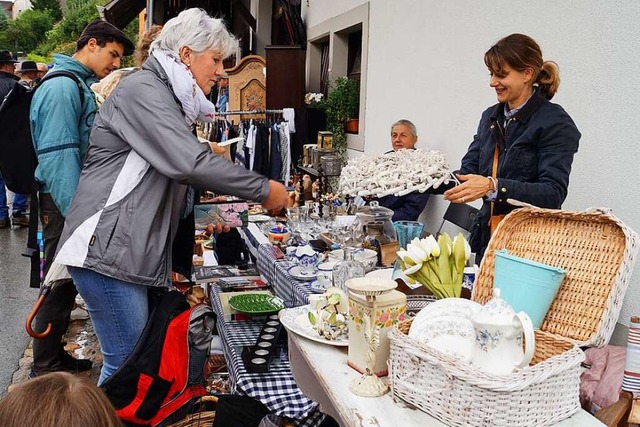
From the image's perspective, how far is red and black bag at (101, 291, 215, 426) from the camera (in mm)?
2238

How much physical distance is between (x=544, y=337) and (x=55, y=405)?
116 centimetres

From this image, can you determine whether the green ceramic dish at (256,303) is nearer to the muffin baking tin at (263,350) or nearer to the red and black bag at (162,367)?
the muffin baking tin at (263,350)

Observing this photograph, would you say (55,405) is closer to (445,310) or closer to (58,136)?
(445,310)

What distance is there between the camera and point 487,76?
386 cm

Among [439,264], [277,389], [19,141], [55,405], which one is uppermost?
[19,141]

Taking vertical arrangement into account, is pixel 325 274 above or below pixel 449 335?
below

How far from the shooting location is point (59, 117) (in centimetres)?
308

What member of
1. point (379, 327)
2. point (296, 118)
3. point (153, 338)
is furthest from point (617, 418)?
point (296, 118)

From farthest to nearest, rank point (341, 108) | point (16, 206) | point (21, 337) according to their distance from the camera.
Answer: point (16, 206)
point (341, 108)
point (21, 337)

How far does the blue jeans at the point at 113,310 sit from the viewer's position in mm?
2203

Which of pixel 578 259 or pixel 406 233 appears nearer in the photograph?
pixel 578 259

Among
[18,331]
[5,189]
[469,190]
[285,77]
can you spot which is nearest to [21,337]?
[18,331]

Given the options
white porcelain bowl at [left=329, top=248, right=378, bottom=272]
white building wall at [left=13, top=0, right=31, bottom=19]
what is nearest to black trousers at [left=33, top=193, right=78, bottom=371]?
white porcelain bowl at [left=329, top=248, right=378, bottom=272]

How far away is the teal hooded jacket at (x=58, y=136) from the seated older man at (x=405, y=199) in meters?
2.18
